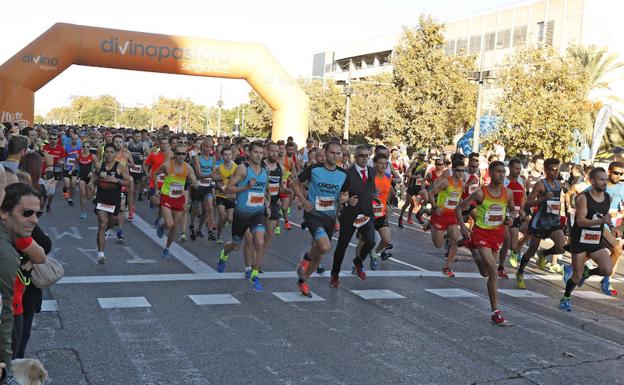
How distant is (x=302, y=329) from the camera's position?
22.5ft

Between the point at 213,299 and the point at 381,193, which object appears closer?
the point at 213,299

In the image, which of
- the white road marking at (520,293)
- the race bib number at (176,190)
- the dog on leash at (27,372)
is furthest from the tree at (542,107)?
the dog on leash at (27,372)

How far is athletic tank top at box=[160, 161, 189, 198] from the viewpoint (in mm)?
10992

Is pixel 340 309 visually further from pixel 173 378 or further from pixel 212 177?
pixel 212 177

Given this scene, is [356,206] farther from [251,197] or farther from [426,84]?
[426,84]

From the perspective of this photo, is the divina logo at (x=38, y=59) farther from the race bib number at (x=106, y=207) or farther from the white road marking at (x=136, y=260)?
the race bib number at (x=106, y=207)

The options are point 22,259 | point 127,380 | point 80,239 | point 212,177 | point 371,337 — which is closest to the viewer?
point 22,259

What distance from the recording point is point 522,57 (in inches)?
1073

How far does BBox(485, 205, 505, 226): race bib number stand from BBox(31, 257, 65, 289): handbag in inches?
207

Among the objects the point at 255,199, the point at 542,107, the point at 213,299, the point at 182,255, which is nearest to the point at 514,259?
the point at 255,199

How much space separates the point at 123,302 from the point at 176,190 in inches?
143

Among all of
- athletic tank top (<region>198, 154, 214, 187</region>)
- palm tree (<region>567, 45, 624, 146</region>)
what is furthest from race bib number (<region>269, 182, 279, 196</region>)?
palm tree (<region>567, 45, 624, 146</region>)

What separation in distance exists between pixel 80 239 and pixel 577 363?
853 cm

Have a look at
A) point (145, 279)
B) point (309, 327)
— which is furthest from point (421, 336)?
point (145, 279)
